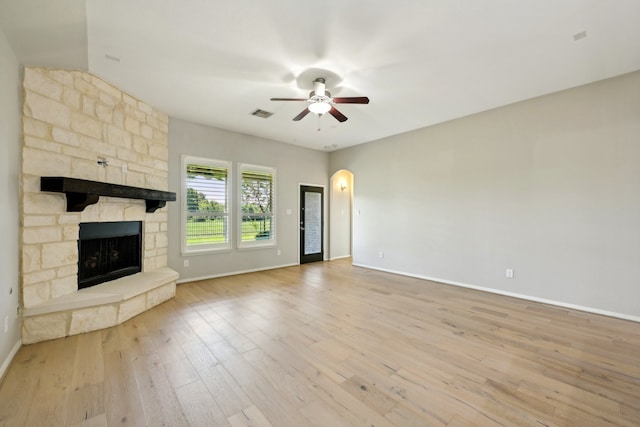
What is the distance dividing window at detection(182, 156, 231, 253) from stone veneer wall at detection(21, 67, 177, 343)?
1.08m

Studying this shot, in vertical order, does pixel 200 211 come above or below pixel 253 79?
below

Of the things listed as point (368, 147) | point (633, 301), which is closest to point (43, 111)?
point (368, 147)

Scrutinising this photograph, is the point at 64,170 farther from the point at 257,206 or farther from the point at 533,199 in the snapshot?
the point at 533,199

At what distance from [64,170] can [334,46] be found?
10.7 feet

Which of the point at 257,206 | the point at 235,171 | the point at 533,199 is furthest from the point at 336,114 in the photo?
the point at 533,199

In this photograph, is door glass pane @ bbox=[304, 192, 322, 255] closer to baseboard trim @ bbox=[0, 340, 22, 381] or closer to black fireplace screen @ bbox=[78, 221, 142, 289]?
black fireplace screen @ bbox=[78, 221, 142, 289]

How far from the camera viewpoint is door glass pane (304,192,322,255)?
693 cm

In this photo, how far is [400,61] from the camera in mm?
2951

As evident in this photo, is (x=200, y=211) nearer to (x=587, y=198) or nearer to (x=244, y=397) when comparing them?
(x=244, y=397)

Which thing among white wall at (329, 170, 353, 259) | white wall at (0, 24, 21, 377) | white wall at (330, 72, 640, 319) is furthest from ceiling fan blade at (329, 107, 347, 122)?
white wall at (329, 170, 353, 259)

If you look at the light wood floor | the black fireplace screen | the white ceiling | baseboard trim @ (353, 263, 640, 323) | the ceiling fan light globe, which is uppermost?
the white ceiling

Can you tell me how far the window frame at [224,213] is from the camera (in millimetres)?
4867

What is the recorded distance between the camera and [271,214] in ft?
20.2

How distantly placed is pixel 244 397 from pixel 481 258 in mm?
4255
